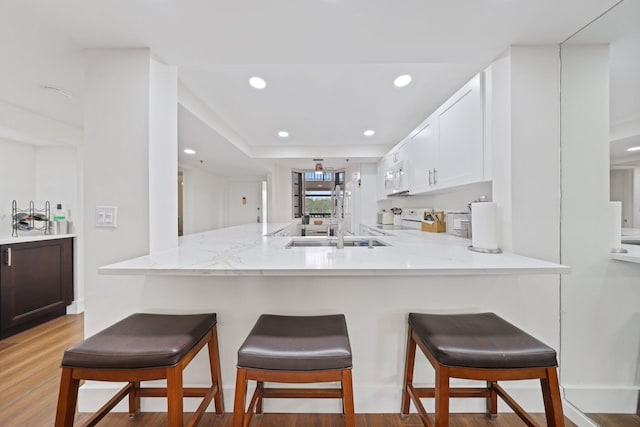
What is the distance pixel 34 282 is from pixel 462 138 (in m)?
4.19

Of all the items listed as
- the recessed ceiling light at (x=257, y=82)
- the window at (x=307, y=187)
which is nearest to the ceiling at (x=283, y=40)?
the recessed ceiling light at (x=257, y=82)

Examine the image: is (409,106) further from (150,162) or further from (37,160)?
(37,160)

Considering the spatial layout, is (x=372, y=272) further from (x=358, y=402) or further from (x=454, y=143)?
(x=454, y=143)

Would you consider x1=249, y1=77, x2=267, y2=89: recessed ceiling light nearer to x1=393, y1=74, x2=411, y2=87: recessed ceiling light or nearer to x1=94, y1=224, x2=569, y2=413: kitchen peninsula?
x1=393, y1=74, x2=411, y2=87: recessed ceiling light

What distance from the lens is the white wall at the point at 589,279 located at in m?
1.41

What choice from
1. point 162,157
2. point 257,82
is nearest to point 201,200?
point 257,82

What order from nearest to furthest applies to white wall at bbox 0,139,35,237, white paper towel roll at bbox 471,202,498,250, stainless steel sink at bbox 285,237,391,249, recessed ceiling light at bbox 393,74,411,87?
white paper towel roll at bbox 471,202,498,250
recessed ceiling light at bbox 393,74,411,87
stainless steel sink at bbox 285,237,391,249
white wall at bbox 0,139,35,237

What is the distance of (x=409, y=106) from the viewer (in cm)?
258

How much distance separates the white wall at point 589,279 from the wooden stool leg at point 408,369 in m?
0.93

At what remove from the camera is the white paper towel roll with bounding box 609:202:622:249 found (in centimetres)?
135

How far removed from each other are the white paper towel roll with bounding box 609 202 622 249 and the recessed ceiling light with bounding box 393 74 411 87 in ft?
4.98

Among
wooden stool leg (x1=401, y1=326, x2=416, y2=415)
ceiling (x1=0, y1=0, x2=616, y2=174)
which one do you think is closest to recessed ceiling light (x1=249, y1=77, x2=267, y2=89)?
ceiling (x1=0, y1=0, x2=616, y2=174)

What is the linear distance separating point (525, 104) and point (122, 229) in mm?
2448

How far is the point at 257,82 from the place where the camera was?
2.11 metres
